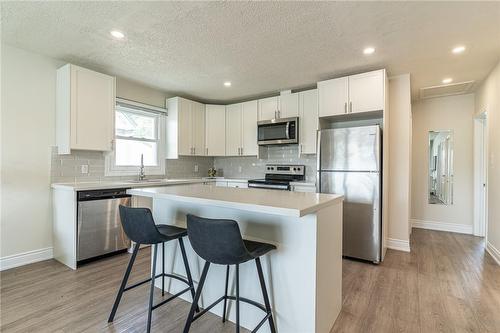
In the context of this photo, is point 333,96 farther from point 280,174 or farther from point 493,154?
point 493,154

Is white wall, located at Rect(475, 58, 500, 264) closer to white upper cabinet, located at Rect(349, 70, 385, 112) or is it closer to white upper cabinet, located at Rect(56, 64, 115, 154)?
white upper cabinet, located at Rect(349, 70, 385, 112)

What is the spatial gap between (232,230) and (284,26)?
A: 1.92 m

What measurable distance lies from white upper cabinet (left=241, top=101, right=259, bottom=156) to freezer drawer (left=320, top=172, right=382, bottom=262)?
1710 millimetres

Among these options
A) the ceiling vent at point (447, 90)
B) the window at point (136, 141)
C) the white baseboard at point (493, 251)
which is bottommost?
the white baseboard at point (493, 251)

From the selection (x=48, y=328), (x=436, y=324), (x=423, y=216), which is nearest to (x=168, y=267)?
(x=48, y=328)

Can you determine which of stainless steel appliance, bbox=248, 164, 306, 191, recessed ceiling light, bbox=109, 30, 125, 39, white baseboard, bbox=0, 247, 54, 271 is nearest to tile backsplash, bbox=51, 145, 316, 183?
stainless steel appliance, bbox=248, 164, 306, 191

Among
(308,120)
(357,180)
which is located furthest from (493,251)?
(308,120)

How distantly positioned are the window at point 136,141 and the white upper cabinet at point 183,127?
16cm

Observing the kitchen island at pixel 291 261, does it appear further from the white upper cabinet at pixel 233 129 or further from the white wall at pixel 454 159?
the white wall at pixel 454 159

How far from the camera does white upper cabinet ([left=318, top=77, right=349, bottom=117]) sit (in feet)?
10.9

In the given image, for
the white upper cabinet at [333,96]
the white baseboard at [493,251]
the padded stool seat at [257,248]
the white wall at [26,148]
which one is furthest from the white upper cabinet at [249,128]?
the white baseboard at [493,251]

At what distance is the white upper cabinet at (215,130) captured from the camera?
4.86 m

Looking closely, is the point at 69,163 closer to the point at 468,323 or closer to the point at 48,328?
the point at 48,328

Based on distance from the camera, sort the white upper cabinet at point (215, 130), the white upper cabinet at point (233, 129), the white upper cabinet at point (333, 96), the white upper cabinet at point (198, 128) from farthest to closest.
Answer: the white upper cabinet at point (215, 130) < the white upper cabinet at point (233, 129) < the white upper cabinet at point (198, 128) < the white upper cabinet at point (333, 96)
